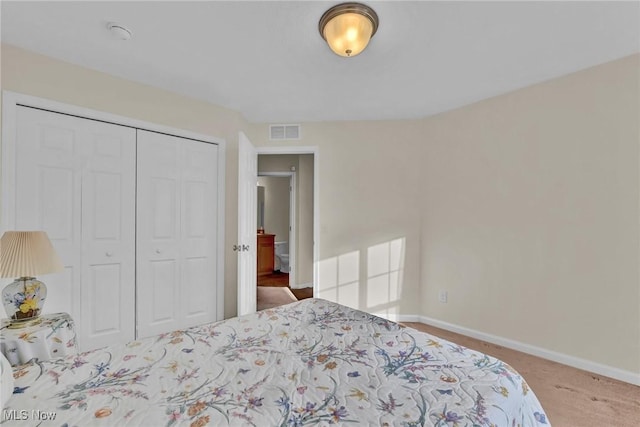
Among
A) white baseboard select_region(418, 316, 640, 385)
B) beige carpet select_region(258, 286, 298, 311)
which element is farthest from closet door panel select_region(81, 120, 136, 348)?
white baseboard select_region(418, 316, 640, 385)

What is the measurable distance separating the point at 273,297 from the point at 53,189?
9.82 feet

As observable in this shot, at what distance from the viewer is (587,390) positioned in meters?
2.10

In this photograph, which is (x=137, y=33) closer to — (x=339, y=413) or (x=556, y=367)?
(x=339, y=413)

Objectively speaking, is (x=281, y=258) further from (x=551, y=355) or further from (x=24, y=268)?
(x=24, y=268)

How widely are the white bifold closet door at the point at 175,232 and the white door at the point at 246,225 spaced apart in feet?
1.12

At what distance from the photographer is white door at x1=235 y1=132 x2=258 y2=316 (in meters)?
2.95

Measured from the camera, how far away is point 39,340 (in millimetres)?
1595

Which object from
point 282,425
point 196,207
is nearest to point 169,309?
point 196,207

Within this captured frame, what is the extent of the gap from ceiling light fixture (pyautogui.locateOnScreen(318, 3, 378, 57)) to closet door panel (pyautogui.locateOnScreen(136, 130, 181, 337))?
74.3 inches

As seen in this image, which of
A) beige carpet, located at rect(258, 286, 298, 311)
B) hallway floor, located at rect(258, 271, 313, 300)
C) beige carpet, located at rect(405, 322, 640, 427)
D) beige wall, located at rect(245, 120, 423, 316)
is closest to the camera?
beige carpet, located at rect(405, 322, 640, 427)

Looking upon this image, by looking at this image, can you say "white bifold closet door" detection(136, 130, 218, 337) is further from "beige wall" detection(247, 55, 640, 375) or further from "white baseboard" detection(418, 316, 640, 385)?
"white baseboard" detection(418, 316, 640, 385)

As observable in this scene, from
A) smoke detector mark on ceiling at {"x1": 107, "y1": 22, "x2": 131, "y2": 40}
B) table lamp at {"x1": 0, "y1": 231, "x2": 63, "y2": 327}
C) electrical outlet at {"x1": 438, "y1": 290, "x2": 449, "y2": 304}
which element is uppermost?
smoke detector mark on ceiling at {"x1": 107, "y1": 22, "x2": 131, "y2": 40}

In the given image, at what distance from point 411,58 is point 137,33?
1.87 m
